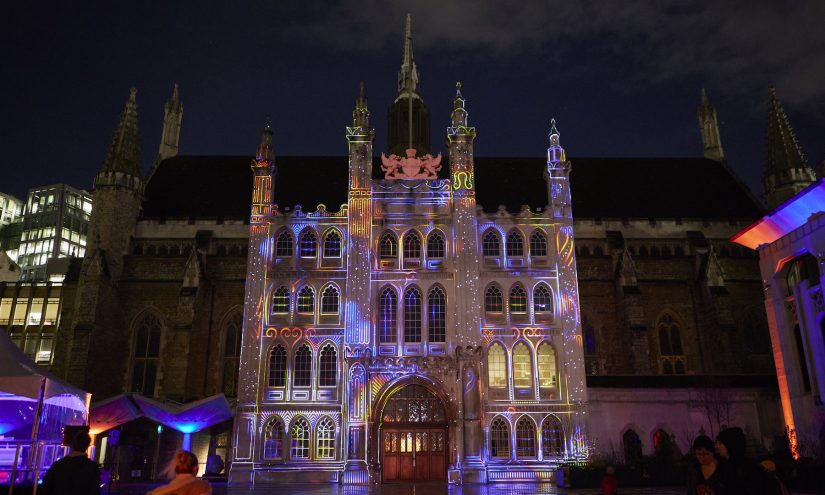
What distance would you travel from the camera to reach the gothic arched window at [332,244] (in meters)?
34.2

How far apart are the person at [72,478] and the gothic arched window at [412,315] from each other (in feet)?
81.7

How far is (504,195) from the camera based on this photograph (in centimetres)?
4294

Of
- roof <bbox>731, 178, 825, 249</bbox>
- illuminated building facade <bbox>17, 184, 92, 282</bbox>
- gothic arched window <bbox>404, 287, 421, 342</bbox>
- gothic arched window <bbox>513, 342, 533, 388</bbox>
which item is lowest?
gothic arched window <bbox>513, 342, 533, 388</bbox>

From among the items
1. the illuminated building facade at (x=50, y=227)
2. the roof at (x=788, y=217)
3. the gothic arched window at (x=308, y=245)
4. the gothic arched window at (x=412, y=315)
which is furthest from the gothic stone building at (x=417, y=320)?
the illuminated building facade at (x=50, y=227)

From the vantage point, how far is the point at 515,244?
34281 millimetres

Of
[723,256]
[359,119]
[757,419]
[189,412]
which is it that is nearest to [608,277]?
[723,256]

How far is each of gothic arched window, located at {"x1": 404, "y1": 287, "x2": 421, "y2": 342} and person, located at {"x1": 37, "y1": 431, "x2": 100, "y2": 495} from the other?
81.7ft

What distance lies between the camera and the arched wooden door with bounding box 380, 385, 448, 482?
30.9 meters

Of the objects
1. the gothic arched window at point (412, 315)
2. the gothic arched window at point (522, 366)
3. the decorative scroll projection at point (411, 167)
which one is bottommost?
the gothic arched window at point (522, 366)

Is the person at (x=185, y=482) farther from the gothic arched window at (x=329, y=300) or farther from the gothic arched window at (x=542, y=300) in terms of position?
the gothic arched window at (x=542, y=300)

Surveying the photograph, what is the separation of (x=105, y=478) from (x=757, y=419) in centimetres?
2811

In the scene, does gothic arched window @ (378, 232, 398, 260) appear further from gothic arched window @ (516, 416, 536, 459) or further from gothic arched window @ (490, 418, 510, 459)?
gothic arched window @ (516, 416, 536, 459)

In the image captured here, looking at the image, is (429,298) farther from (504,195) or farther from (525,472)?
(504,195)

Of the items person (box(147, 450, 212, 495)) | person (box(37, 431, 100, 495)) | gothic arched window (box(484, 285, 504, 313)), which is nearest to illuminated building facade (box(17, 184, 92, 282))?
gothic arched window (box(484, 285, 504, 313))
